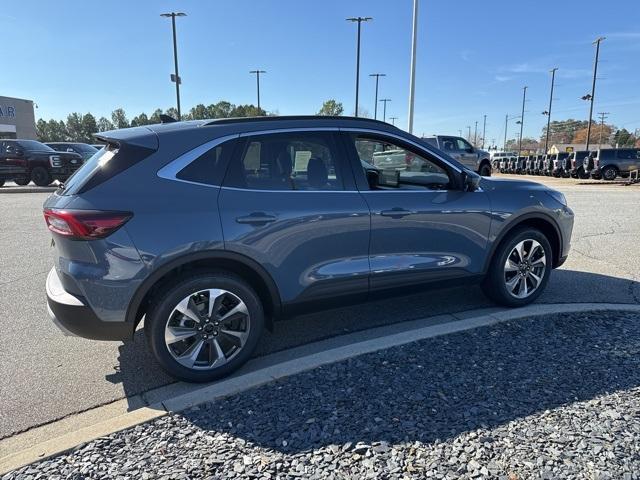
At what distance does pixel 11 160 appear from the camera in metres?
17.7

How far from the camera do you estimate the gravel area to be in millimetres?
2311

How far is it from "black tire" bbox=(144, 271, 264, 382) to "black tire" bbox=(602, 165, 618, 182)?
94.8 ft

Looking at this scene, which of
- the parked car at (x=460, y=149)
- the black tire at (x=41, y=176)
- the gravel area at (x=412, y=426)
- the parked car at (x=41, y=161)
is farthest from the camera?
the parked car at (x=460, y=149)

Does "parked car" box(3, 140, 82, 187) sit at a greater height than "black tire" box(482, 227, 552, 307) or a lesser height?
greater

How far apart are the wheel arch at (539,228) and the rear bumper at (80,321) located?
125 inches

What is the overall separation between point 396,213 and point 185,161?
5.47ft

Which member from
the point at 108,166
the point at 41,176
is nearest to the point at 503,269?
the point at 108,166

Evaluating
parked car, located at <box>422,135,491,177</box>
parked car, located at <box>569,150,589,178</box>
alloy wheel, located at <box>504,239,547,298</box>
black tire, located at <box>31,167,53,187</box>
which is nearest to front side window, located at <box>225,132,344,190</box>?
alloy wheel, located at <box>504,239,547,298</box>

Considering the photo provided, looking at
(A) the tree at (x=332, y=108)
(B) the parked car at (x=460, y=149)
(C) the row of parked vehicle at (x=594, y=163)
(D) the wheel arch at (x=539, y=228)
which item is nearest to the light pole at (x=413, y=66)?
(B) the parked car at (x=460, y=149)

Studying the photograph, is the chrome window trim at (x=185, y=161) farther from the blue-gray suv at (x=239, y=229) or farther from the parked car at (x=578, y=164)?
the parked car at (x=578, y=164)

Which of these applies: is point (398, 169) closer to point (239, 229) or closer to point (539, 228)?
point (539, 228)

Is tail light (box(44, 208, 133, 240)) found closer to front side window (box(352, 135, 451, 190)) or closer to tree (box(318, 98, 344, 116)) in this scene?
front side window (box(352, 135, 451, 190))

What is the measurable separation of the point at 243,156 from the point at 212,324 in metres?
1.18

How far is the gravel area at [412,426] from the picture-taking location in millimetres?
2311
